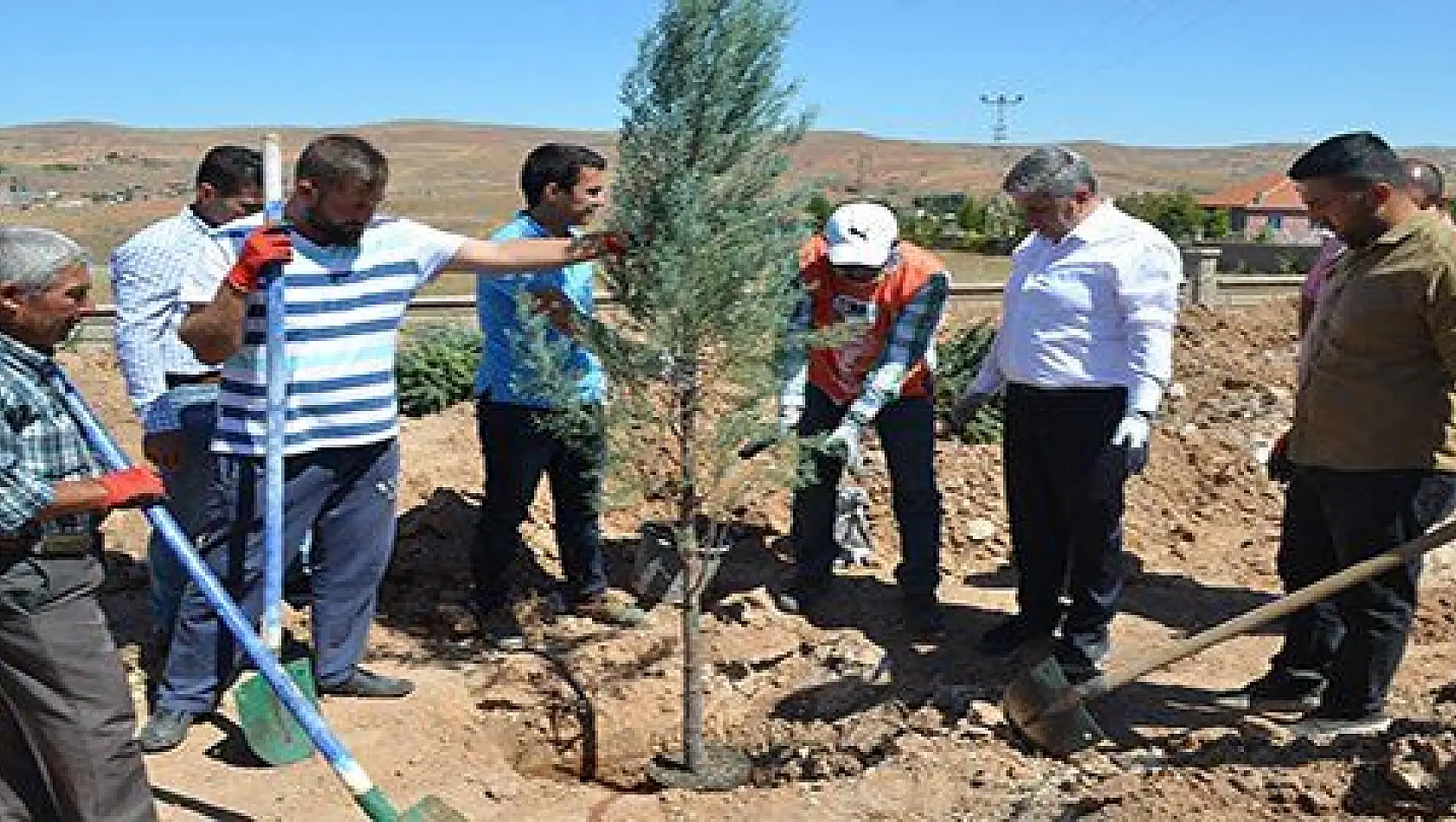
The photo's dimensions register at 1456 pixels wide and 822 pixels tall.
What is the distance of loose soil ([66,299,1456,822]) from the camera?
411cm

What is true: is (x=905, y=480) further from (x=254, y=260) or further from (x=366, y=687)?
(x=254, y=260)

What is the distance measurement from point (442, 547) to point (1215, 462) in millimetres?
4288

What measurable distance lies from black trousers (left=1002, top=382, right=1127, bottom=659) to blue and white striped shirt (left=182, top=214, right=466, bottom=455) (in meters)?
2.07

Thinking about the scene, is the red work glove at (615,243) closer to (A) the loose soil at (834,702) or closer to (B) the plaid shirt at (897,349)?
(B) the plaid shirt at (897,349)

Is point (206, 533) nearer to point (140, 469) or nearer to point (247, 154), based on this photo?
point (140, 469)

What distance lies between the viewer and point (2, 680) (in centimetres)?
345

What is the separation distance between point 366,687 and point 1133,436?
2.74 metres

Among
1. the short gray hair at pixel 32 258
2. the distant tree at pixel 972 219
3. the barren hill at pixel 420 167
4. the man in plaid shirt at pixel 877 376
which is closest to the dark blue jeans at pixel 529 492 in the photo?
the man in plaid shirt at pixel 877 376

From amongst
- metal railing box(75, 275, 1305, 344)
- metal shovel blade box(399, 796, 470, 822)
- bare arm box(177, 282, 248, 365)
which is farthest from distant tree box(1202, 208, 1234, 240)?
metal shovel blade box(399, 796, 470, 822)

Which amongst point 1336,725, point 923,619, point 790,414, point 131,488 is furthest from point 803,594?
point 131,488

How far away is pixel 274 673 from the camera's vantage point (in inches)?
152

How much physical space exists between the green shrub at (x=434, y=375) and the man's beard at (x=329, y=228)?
461 centimetres

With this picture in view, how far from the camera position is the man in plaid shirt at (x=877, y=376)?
515 cm

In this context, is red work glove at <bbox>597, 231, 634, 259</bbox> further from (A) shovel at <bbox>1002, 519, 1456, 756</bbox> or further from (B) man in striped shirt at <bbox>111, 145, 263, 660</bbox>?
(A) shovel at <bbox>1002, 519, 1456, 756</bbox>
